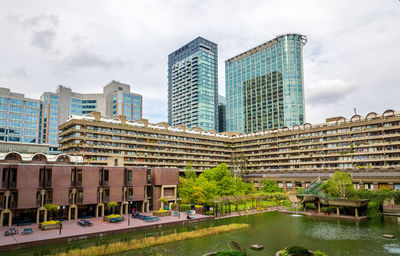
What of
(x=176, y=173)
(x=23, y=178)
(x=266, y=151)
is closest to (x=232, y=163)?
(x=266, y=151)

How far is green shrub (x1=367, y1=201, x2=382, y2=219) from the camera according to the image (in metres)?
67.8

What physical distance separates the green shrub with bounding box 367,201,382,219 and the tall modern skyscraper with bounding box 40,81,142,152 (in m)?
149

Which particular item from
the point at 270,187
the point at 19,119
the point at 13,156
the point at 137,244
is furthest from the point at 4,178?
the point at 19,119

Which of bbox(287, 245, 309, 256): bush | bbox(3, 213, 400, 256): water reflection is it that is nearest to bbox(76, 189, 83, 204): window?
bbox(3, 213, 400, 256): water reflection

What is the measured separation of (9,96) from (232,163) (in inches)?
4706

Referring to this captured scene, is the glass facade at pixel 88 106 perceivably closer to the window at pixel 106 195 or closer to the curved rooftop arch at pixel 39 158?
the curved rooftop arch at pixel 39 158

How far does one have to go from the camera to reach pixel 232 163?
154m

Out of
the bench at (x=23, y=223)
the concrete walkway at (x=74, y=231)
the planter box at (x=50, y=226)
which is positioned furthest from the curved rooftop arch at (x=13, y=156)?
the planter box at (x=50, y=226)

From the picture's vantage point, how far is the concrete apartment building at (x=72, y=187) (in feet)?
184

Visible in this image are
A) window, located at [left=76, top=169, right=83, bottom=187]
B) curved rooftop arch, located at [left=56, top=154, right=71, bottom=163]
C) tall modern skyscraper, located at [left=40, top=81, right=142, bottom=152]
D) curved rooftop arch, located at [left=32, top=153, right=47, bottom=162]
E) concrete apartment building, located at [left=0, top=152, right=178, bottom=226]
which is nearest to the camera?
concrete apartment building, located at [left=0, top=152, right=178, bottom=226]

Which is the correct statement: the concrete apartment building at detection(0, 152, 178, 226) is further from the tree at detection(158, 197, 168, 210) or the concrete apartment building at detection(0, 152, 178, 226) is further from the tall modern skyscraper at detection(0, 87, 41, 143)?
the tall modern skyscraper at detection(0, 87, 41, 143)

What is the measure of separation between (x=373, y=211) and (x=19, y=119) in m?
163

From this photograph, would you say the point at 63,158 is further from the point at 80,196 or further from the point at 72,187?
the point at 80,196

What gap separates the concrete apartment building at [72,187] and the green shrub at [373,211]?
46.7 metres
